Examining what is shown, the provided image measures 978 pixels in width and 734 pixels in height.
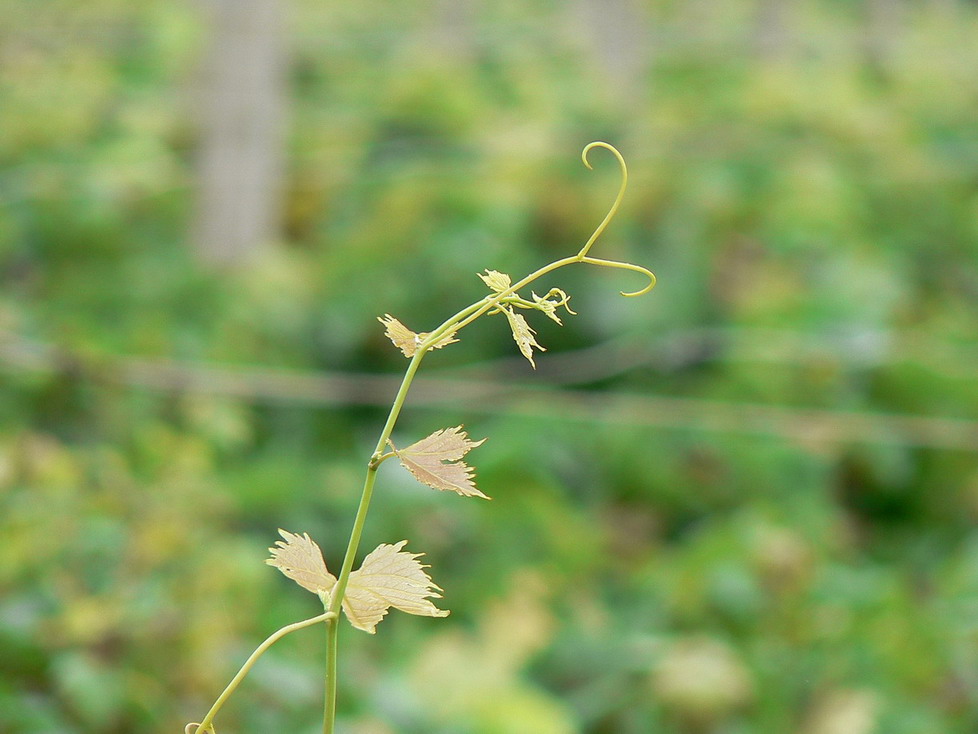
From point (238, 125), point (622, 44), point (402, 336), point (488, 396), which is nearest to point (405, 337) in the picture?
point (402, 336)

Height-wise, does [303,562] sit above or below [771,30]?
above

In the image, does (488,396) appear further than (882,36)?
No

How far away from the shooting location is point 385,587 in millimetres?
275

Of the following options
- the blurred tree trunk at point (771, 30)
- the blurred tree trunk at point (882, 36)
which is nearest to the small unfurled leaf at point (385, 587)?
the blurred tree trunk at point (771, 30)

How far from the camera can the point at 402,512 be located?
2191mm

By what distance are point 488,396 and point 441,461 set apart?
2375 millimetres

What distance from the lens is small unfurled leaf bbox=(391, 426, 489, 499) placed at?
0.85 ft

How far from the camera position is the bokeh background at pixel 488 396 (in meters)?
1.38

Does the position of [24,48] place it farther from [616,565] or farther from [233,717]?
[233,717]

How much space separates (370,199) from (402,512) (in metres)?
1.47

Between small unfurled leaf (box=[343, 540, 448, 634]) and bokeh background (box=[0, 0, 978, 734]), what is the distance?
31.4 inches

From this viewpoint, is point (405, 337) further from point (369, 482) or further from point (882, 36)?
point (882, 36)

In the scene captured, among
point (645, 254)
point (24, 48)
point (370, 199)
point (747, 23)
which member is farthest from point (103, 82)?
point (747, 23)

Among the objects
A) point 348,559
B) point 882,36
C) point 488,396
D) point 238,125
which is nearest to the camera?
point 348,559
